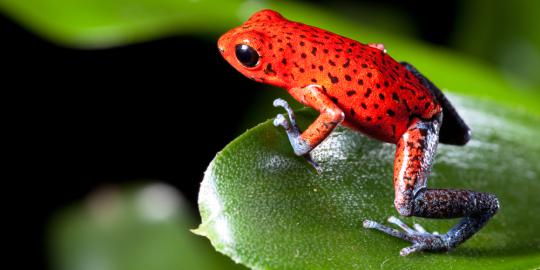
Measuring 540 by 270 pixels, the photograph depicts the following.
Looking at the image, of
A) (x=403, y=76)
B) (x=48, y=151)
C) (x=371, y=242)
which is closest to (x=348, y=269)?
(x=371, y=242)

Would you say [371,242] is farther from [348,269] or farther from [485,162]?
[485,162]

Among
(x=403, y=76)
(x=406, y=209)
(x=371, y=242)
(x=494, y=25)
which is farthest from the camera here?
(x=494, y=25)

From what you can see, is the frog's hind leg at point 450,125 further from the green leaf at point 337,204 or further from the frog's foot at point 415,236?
the frog's foot at point 415,236

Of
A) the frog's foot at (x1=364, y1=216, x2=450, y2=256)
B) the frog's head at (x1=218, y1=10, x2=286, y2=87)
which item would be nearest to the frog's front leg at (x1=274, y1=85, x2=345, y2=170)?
the frog's head at (x1=218, y1=10, x2=286, y2=87)

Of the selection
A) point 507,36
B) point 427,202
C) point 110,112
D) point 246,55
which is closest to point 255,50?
point 246,55

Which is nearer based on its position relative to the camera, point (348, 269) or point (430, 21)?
point (348, 269)

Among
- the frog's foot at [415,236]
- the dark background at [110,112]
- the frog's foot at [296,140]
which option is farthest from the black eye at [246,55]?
the dark background at [110,112]
